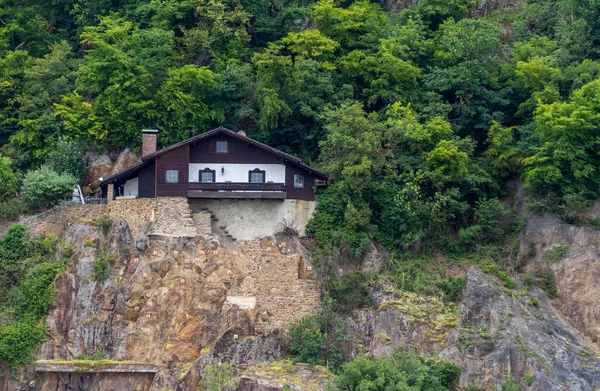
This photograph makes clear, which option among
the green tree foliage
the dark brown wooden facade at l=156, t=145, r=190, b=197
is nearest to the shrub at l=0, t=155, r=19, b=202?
the green tree foliage

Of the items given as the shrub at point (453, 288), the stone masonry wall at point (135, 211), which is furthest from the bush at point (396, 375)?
the stone masonry wall at point (135, 211)

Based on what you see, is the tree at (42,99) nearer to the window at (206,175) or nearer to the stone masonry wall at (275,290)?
the window at (206,175)

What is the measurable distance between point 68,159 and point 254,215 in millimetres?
10765

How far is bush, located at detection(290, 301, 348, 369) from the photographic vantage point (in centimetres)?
5453

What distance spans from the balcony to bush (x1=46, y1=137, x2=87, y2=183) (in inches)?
299

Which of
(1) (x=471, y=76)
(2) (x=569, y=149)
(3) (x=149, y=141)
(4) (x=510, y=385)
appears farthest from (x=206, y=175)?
(4) (x=510, y=385)

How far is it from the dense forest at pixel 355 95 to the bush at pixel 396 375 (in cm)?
766

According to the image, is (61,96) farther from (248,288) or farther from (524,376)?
(524,376)

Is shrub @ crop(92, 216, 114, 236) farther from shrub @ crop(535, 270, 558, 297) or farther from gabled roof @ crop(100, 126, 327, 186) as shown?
shrub @ crop(535, 270, 558, 297)

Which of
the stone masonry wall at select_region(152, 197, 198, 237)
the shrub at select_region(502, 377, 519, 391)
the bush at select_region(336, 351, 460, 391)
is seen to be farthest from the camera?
the stone masonry wall at select_region(152, 197, 198, 237)

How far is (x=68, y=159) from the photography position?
6425 centimetres

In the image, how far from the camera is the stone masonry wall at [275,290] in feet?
186

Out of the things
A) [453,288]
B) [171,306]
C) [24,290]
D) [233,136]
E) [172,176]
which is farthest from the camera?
[233,136]

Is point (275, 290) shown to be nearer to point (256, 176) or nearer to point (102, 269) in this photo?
point (256, 176)
